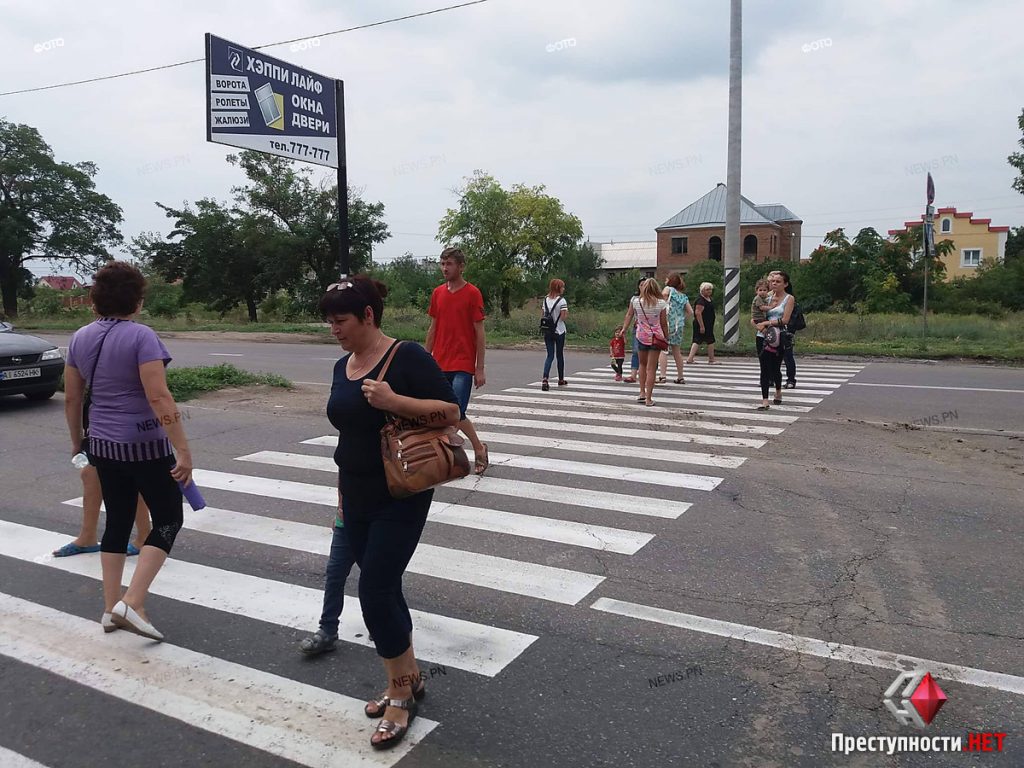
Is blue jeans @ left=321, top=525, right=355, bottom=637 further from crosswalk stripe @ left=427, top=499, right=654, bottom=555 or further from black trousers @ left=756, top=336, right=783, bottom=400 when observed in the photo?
black trousers @ left=756, top=336, right=783, bottom=400

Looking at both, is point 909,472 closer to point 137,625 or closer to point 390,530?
point 390,530

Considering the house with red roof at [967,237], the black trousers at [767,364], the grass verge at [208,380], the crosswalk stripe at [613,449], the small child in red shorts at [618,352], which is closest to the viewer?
the crosswalk stripe at [613,449]

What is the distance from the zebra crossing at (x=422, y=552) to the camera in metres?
3.40

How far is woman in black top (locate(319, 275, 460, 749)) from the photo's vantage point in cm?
304

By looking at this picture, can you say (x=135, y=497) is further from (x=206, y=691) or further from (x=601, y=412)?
(x=601, y=412)

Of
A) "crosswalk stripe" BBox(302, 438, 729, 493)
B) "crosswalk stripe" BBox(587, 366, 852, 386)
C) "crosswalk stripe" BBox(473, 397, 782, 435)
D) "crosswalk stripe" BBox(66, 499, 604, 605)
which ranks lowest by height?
"crosswalk stripe" BBox(66, 499, 604, 605)

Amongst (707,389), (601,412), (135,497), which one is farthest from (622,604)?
(707,389)

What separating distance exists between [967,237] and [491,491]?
82.3 metres

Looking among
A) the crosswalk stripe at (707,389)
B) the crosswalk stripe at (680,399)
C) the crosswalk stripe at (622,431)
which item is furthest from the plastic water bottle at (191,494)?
the crosswalk stripe at (707,389)

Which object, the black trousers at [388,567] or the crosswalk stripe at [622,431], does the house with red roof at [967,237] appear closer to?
the crosswalk stripe at [622,431]

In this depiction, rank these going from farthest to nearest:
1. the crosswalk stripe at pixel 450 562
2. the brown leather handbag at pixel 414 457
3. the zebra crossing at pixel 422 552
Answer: the crosswalk stripe at pixel 450 562 → the zebra crossing at pixel 422 552 → the brown leather handbag at pixel 414 457

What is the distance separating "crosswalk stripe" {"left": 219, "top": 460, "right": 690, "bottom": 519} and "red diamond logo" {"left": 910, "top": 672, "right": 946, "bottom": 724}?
2.65 meters

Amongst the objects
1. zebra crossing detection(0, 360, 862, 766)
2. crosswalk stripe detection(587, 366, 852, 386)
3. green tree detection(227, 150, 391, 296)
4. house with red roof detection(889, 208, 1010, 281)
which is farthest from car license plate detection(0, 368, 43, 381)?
house with red roof detection(889, 208, 1010, 281)

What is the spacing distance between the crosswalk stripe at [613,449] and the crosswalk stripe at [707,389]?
3.75m
